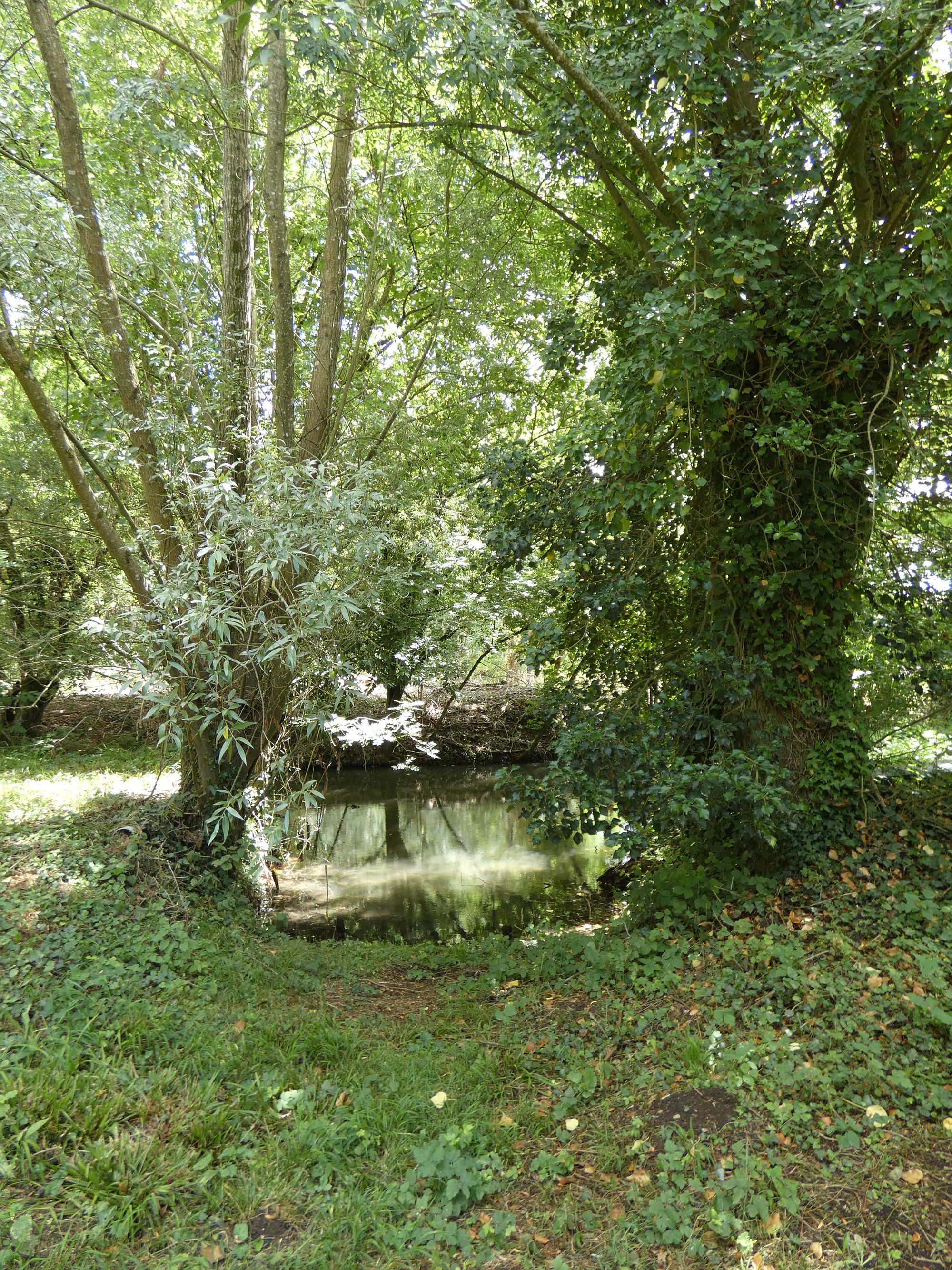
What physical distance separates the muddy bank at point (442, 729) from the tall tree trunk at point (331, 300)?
573 centimetres

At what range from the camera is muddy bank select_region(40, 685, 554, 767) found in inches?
472

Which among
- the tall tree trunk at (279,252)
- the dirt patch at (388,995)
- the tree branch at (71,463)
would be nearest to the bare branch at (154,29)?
the tall tree trunk at (279,252)

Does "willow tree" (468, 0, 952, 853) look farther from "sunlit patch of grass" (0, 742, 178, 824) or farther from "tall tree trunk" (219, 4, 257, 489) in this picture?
"sunlit patch of grass" (0, 742, 178, 824)

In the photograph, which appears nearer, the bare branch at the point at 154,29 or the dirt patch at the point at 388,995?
the dirt patch at the point at 388,995

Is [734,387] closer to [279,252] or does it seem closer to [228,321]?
[279,252]

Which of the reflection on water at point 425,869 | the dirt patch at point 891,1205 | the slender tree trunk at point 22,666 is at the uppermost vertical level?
the slender tree trunk at point 22,666

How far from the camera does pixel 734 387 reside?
17.3ft

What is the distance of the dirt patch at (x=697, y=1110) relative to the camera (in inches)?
124

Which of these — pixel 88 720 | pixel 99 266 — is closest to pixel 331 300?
pixel 99 266

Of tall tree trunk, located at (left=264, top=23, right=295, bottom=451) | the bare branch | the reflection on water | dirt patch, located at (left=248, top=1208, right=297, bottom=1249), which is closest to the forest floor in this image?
dirt patch, located at (left=248, top=1208, right=297, bottom=1249)

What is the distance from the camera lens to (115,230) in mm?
5844

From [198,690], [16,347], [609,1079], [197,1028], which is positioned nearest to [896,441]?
[609,1079]

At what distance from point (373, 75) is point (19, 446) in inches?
259

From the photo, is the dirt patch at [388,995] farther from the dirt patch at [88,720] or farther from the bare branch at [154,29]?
the bare branch at [154,29]
